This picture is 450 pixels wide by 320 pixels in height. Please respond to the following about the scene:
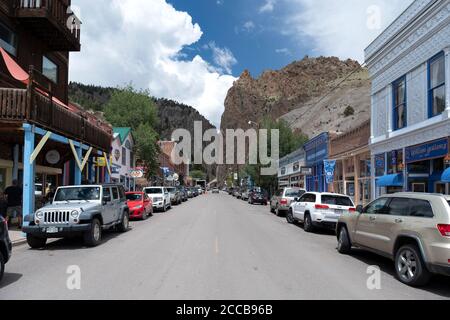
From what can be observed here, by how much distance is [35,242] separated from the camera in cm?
1162

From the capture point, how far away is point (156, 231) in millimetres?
15688

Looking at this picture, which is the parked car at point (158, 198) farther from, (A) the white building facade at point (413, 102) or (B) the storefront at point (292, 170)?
(B) the storefront at point (292, 170)

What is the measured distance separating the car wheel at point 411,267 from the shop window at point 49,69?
19669mm

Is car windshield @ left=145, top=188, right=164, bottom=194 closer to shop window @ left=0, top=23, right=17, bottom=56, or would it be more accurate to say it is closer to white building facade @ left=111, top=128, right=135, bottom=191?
white building facade @ left=111, top=128, right=135, bottom=191

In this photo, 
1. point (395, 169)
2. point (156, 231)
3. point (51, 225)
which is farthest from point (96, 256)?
point (395, 169)

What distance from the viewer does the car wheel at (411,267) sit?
288 inches

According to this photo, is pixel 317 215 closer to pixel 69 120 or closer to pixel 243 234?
pixel 243 234

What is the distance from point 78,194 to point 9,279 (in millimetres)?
5661

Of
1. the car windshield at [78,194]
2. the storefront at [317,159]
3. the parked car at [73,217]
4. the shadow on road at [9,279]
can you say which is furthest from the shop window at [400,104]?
the shadow on road at [9,279]

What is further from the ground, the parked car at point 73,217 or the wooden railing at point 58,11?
the wooden railing at point 58,11

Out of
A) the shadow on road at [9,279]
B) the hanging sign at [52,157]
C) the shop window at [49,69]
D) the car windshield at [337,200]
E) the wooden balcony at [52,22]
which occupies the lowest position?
the shadow on road at [9,279]

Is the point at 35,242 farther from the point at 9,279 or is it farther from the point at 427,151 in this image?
the point at 427,151

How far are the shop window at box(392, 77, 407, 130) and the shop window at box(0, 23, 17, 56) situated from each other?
58.2 ft

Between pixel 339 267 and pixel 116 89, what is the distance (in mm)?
37986
